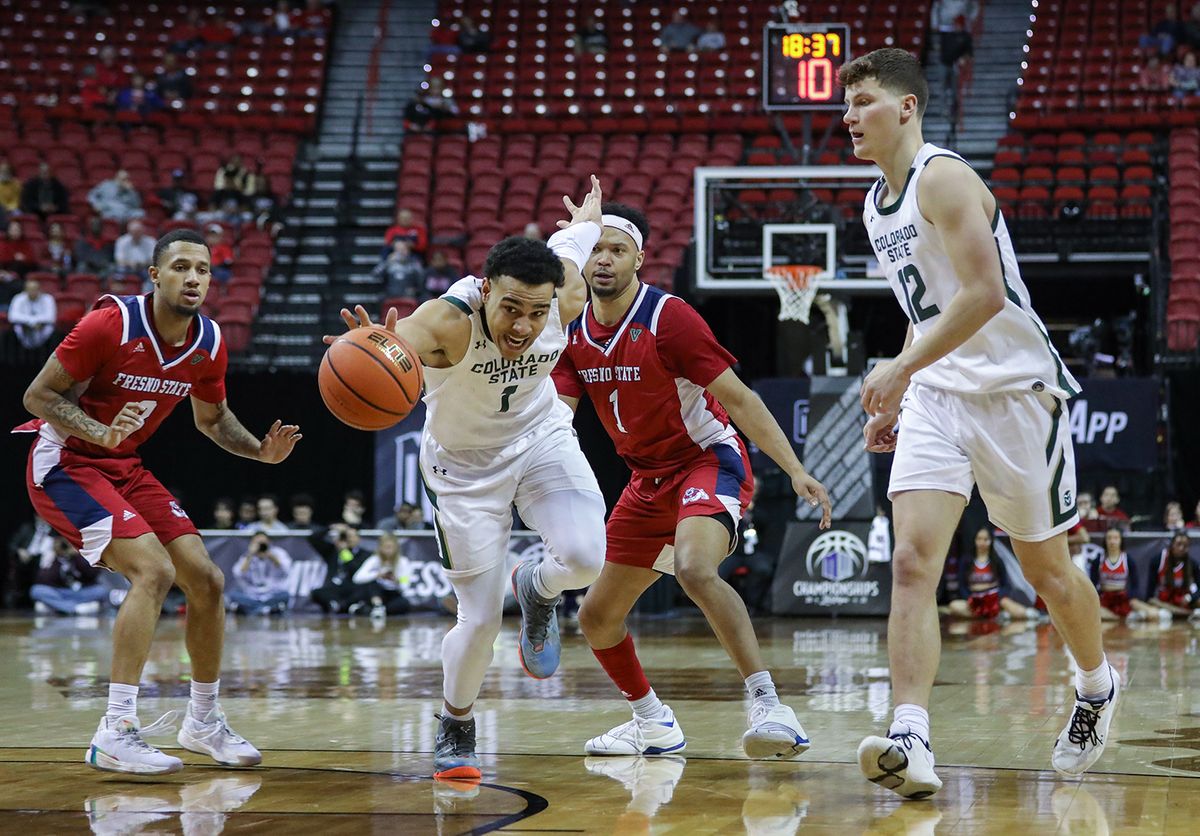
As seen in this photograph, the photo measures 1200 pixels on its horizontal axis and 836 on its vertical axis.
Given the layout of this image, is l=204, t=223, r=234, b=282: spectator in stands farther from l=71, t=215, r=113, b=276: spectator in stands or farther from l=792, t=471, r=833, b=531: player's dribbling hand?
l=792, t=471, r=833, b=531: player's dribbling hand

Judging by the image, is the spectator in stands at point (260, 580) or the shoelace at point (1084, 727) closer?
the shoelace at point (1084, 727)

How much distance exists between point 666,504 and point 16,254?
1489cm

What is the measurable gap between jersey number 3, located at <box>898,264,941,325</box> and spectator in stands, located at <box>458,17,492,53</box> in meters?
19.6

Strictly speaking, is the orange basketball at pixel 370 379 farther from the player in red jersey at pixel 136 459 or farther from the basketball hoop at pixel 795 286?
the basketball hoop at pixel 795 286

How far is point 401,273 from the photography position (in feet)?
58.4

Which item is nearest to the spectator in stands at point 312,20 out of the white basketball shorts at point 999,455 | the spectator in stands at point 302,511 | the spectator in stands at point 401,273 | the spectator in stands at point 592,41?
the spectator in stands at point 592,41

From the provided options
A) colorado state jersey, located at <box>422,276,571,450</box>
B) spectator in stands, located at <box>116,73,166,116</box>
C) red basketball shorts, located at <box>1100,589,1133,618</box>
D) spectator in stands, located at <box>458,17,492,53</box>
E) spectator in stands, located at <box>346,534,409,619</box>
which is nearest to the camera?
colorado state jersey, located at <box>422,276,571,450</box>

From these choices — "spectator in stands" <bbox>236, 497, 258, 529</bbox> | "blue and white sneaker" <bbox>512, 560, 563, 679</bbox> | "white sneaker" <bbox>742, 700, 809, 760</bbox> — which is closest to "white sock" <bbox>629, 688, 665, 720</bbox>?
"blue and white sneaker" <bbox>512, 560, 563, 679</bbox>

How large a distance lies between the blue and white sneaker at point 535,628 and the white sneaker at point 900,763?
1.66 metres

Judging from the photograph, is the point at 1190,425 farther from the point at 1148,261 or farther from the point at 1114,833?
the point at 1114,833

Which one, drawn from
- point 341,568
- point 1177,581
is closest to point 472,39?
point 341,568

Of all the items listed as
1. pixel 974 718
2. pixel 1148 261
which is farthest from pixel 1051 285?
pixel 974 718

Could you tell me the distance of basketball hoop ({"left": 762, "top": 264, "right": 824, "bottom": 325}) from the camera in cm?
1497

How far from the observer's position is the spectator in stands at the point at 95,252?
1875 cm
